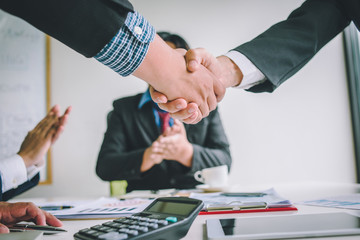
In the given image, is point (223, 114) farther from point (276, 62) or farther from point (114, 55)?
point (114, 55)

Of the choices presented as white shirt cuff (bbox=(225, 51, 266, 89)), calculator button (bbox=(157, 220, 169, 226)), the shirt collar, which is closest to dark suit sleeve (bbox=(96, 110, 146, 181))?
the shirt collar

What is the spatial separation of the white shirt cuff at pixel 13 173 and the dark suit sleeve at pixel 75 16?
565 mm

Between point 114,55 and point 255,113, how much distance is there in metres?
1.58

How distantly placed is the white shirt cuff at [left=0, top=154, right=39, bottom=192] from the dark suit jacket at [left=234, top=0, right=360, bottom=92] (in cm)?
87

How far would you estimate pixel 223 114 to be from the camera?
6.88 ft

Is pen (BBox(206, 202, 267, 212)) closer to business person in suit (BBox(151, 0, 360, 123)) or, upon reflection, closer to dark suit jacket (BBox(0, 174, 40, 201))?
business person in suit (BBox(151, 0, 360, 123))

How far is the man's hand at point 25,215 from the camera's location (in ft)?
1.64

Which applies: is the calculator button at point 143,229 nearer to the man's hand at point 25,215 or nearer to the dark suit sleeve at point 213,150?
the man's hand at point 25,215

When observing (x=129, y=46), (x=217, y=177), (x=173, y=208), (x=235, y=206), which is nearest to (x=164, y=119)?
(x=217, y=177)

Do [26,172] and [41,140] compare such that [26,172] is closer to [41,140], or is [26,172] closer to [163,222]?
[41,140]

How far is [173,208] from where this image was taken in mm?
455

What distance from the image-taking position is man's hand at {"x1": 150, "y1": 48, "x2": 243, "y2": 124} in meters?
0.93

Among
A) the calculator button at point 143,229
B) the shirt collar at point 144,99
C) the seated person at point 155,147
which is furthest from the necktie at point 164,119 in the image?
the calculator button at point 143,229

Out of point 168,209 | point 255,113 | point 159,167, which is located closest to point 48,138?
point 159,167
